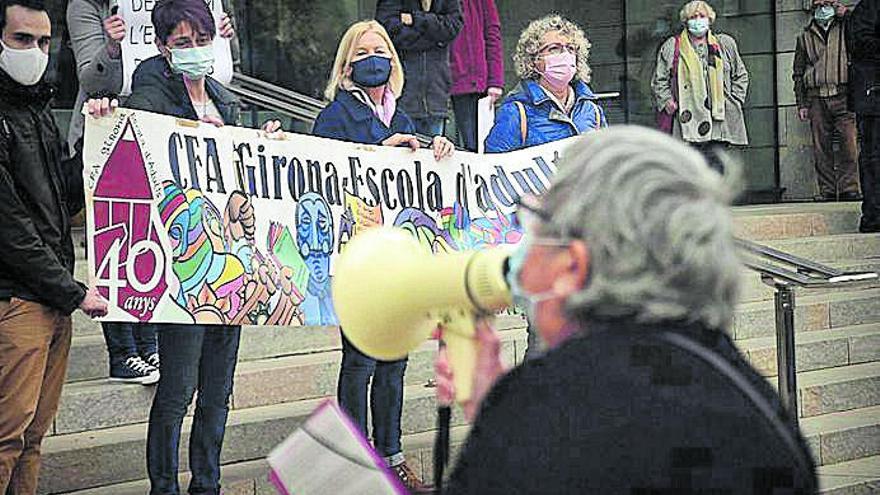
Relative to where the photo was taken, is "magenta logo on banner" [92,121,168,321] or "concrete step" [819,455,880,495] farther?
"concrete step" [819,455,880,495]

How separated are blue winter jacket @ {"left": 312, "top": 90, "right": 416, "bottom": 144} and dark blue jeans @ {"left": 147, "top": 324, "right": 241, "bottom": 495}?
103cm

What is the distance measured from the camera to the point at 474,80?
9.59m

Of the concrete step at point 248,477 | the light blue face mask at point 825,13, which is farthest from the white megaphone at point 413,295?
the light blue face mask at point 825,13

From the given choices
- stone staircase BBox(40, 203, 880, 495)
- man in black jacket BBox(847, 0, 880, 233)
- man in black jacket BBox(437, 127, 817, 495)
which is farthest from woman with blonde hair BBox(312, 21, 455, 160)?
man in black jacket BBox(847, 0, 880, 233)

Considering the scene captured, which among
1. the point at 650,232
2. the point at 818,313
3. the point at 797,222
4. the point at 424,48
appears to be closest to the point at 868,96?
the point at 797,222

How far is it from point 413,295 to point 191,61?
146 inches

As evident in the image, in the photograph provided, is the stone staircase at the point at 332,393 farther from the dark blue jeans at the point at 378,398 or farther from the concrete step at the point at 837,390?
the dark blue jeans at the point at 378,398

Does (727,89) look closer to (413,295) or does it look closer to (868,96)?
(868,96)

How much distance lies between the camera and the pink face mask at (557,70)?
301 inches

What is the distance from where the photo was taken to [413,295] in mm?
2916

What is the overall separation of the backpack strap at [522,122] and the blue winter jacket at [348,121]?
784mm

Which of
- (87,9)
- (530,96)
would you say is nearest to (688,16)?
(530,96)

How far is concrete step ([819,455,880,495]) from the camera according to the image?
794 cm

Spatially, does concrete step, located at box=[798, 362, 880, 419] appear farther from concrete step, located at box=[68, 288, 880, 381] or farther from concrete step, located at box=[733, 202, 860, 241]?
concrete step, located at box=[733, 202, 860, 241]
